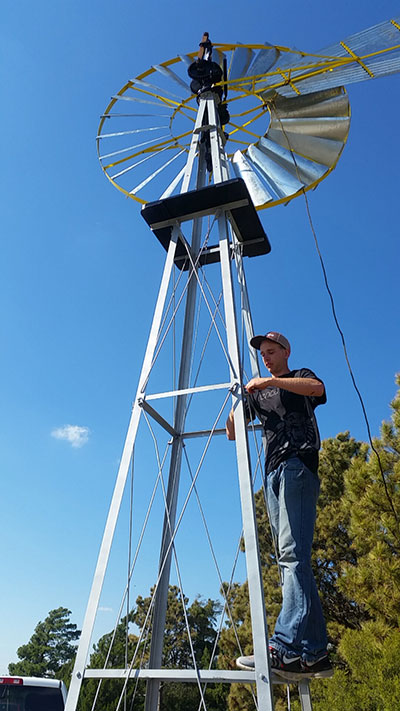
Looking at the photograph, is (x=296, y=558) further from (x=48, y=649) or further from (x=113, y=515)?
(x=48, y=649)

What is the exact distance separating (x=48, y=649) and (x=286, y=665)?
151 ft

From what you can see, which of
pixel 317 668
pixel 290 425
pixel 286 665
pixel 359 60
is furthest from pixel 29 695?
pixel 359 60

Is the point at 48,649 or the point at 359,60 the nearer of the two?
the point at 359,60

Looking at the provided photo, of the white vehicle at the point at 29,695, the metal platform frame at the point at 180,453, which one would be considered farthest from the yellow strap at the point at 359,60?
the white vehicle at the point at 29,695

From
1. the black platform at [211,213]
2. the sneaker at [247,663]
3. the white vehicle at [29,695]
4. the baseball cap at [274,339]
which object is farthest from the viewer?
the white vehicle at [29,695]

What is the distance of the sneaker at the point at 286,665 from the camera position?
2.74 metres

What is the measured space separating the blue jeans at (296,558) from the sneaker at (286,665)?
27 millimetres

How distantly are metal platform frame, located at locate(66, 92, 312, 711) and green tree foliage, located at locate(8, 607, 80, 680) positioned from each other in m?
42.8

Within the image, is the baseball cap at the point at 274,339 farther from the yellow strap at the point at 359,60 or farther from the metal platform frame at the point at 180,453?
the yellow strap at the point at 359,60

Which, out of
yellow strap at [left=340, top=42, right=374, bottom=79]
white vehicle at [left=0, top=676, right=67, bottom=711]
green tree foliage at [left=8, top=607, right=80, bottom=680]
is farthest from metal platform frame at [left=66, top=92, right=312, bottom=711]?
green tree foliage at [left=8, top=607, right=80, bottom=680]

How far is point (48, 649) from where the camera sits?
40.7 meters

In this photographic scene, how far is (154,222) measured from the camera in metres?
4.80

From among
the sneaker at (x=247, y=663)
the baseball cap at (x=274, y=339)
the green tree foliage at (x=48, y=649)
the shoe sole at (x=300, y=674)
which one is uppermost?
the green tree foliage at (x=48, y=649)

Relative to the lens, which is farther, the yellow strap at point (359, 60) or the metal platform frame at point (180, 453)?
the yellow strap at point (359, 60)
